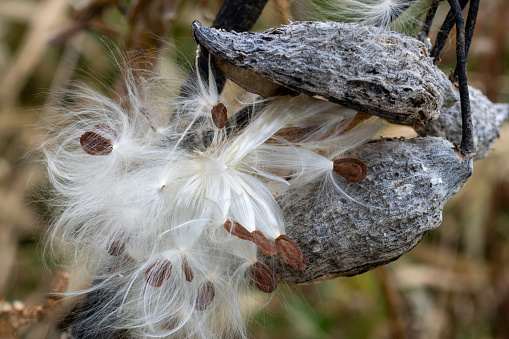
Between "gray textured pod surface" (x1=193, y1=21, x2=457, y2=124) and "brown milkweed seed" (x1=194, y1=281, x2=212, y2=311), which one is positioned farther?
"brown milkweed seed" (x1=194, y1=281, x2=212, y2=311)

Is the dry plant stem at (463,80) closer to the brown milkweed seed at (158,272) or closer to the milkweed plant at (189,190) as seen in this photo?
the milkweed plant at (189,190)

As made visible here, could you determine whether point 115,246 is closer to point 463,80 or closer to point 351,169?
point 351,169

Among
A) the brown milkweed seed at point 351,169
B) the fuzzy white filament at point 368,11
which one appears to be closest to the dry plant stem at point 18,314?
the brown milkweed seed at point 351,169

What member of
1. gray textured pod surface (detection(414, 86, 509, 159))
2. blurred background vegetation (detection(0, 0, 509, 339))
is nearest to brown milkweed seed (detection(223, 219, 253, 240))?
gray textured pod surface (detection(414, 86, 509, 159))

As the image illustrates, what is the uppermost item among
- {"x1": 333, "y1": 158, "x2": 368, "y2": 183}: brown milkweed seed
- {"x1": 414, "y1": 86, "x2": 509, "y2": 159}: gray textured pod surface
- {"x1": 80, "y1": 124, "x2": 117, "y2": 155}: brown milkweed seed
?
{"x1": 414, "y1": 86, "x2": 509, "y2": 159}: gray textured pod surface

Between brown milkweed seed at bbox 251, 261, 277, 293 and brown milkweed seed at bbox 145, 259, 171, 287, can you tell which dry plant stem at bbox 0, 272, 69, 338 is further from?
brown milkweed seed at bbox 251, 261, 277, 293

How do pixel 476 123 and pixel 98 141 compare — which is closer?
pixel 98 141

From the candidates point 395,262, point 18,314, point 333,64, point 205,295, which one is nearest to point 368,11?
point 333,64
